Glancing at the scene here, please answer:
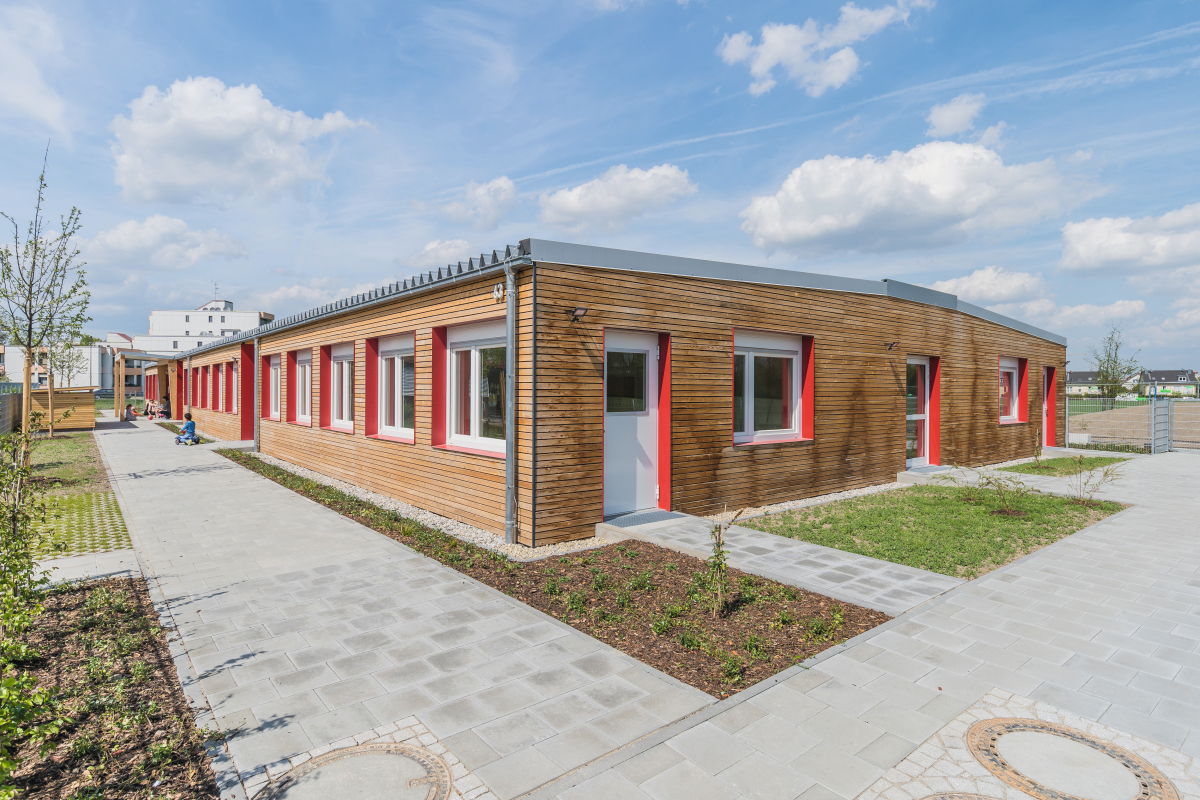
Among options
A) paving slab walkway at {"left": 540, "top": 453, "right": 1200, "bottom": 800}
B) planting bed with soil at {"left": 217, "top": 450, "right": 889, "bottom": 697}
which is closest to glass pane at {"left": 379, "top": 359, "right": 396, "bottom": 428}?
planting bed with soil at {"left": 217, "top": 450, "right": 889, "bottom": 697}

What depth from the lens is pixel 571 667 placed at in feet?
13.2

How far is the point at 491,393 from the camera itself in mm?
8172

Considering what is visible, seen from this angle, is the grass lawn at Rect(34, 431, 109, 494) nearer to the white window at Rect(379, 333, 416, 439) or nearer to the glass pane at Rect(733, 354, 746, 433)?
the white window at Rect(379, 333, 416, 439)

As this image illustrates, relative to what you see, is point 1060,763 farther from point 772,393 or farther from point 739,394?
point 772,393

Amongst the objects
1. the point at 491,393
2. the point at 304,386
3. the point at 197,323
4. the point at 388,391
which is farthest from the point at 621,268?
the point at 197,323

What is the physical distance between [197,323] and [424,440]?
328 feet

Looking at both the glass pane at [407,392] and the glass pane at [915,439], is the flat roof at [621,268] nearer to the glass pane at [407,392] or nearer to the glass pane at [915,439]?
the glass pane at [407,392]

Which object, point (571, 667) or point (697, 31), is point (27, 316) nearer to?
point (571, 667)

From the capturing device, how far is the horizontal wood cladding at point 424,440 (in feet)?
23.1

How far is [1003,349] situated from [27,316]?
1907 centimetres

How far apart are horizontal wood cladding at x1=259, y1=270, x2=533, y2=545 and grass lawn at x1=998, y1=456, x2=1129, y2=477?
11780 mm

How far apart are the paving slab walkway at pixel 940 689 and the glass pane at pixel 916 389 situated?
674 centimetres

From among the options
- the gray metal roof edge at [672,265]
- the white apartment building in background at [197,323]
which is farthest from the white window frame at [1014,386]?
the white apartment building in background at [197,323]

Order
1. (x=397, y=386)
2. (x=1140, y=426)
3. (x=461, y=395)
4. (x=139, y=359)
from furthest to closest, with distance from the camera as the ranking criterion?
(x=139, y=359)
(x=1140, y=426)
(x=397, y=386)
(x=461, y=395)
